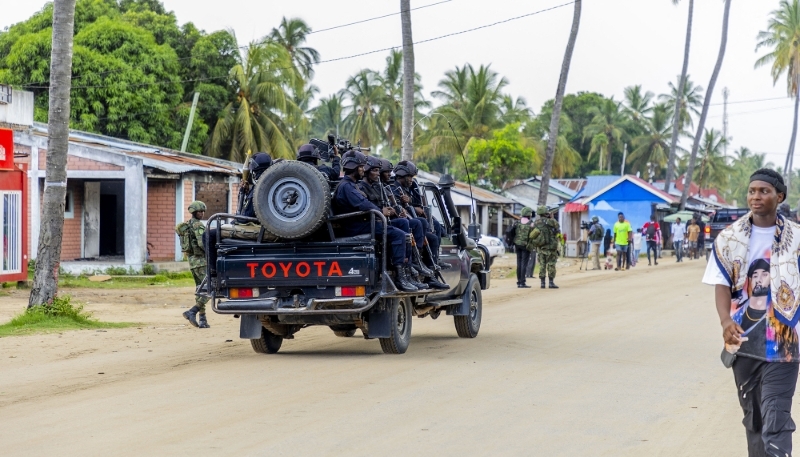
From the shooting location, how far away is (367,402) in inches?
329

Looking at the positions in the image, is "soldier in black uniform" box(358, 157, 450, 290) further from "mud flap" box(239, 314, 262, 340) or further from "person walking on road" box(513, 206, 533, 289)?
"person walking on road" box(513, 206, 533, 289)

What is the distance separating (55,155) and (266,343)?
16.2ft

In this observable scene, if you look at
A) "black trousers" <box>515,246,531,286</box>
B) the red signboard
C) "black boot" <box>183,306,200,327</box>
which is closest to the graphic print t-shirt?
"black boot" <box>183,306,200,327</box>

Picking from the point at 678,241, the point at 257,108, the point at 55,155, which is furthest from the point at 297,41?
the point at 55,155

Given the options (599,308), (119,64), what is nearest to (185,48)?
(119,64)

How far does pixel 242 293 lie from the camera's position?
11.0m

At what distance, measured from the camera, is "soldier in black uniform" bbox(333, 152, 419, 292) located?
35.5ft

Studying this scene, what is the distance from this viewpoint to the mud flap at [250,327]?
447 inches

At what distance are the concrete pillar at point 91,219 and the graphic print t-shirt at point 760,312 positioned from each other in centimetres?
2526

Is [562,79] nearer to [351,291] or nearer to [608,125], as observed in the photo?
[351,291]

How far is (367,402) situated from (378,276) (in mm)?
2538

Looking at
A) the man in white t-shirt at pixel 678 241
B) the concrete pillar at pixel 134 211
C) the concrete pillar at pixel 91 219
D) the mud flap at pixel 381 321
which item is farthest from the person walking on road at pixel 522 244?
the man in white t-shirt at pixel 678 241

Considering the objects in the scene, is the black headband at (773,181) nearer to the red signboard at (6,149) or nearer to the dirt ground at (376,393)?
the dirt ground at (376,393)

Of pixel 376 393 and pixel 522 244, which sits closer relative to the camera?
pixel 376 393
